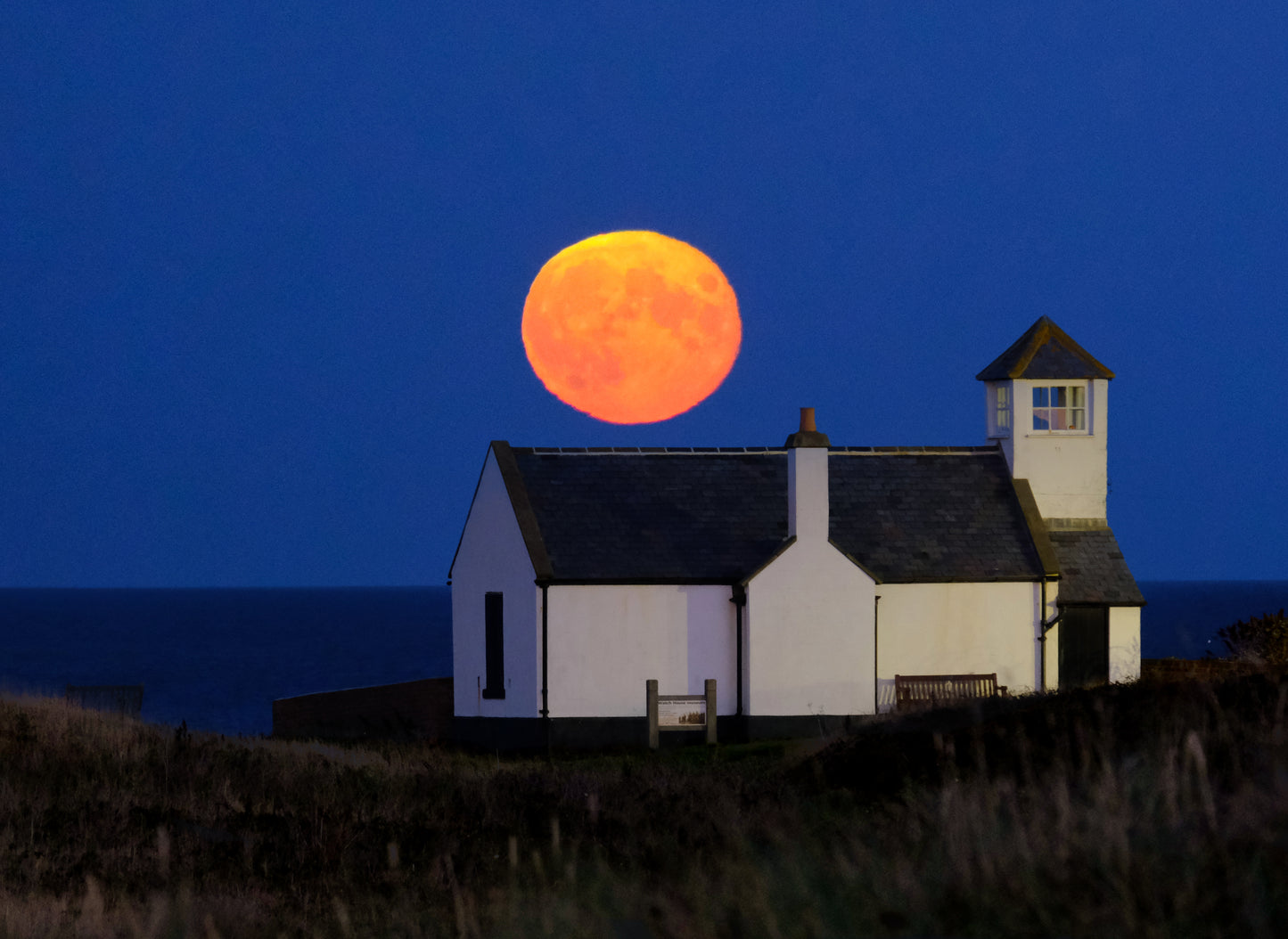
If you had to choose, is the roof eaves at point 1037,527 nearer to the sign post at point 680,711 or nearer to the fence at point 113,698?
the sign post at point 680,711

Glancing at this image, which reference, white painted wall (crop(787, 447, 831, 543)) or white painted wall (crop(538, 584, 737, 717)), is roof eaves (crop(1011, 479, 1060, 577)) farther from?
white painted wall (crop(538, 584, 737, 717))

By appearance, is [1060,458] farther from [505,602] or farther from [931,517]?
[505,602]

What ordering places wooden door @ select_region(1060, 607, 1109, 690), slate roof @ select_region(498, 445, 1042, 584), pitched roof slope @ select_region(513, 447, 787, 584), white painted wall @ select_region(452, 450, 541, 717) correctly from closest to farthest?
white painted wall @ select_region(452, 450, 541, 717) < pitched roof slope @ select_region(513, 447, 787, 584) < slate roof @ select_region(498, 445, 1042, 584) < wooden door @ select_region(1060, 607, 1109, 690)

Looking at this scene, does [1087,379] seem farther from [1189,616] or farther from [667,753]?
[1189,616]

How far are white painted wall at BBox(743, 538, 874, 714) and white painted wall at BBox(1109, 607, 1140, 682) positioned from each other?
5897 mm

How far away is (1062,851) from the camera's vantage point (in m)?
9.35

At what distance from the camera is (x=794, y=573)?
3203 centimetres

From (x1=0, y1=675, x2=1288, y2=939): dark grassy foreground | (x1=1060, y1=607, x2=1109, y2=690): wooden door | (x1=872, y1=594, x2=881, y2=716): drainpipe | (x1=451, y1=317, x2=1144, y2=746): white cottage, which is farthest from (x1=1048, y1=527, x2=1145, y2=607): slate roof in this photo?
(x1=0, y1=675, x2=1288, y2=939): dark grassy foreground

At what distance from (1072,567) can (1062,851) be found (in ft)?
86.7

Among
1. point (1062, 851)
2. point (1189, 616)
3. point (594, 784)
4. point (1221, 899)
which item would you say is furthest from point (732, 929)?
point (1189, 616)

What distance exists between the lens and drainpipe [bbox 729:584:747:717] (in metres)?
32.2

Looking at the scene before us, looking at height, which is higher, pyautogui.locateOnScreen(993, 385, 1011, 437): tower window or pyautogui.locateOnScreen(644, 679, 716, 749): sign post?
pyautogui.locateOnScreen(993, 385, 1011, 437): tower window

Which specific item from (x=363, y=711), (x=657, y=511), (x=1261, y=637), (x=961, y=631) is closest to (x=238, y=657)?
(x=363, y=711)

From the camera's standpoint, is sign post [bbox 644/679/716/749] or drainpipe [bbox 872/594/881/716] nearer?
sign post [bbox 644/679/716/749]
